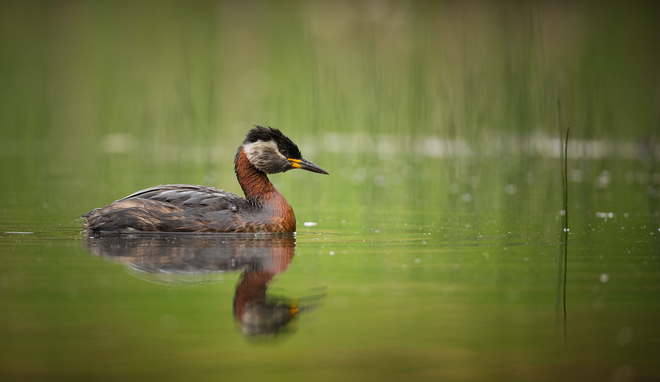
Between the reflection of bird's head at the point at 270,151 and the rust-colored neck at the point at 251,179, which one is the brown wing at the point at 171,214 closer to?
the rust-colored neck at the point at 251,179

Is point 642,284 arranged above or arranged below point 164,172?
below

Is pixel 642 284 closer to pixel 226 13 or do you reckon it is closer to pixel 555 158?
pixel 555 158

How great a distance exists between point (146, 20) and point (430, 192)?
2016 centimetres

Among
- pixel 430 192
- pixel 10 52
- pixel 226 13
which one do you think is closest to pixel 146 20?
pixel 226 13

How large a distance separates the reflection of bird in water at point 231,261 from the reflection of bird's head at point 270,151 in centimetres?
93

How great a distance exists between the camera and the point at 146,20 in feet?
94.9

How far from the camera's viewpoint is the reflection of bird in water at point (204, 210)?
7.61m

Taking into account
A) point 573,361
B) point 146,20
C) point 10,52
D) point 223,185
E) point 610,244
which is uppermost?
point 146,20

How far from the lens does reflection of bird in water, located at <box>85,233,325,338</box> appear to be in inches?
Result: 179

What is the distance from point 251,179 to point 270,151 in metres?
0.38

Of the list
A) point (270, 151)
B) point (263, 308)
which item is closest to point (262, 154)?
point (270, 151)

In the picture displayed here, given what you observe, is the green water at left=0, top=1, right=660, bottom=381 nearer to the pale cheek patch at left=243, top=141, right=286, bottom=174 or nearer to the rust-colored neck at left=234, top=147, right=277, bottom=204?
the rust-colored neck at left=234, top=147, right=277, bottom=204

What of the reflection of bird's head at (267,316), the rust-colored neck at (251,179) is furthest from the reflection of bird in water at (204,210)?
the reflection of bird's head at (267,316)

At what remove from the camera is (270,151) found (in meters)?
8.35
